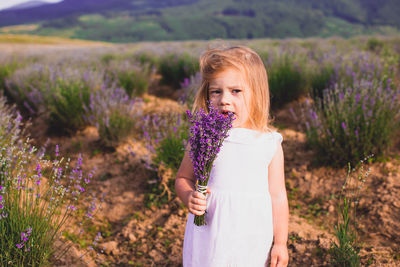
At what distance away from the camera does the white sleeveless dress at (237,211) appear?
142 centimetres

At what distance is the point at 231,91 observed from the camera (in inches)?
62.3

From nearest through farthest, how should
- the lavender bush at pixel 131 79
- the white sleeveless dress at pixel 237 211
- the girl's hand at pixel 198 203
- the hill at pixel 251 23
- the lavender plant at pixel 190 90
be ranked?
the girl's hand at pixel 198 203 < the white sleeveless dress at pixel 237 211 < the lavender plant at pixel 190 90 < the lavender bush at pixel 131 79 < the hill at pixel 251 23

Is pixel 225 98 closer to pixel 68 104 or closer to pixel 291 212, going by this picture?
pixel 291 212

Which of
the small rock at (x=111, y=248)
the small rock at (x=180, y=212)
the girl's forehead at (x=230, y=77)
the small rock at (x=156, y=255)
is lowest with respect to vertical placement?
the small rock at (x=156, y=255)

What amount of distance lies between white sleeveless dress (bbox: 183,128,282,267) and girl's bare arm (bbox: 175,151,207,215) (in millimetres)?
116

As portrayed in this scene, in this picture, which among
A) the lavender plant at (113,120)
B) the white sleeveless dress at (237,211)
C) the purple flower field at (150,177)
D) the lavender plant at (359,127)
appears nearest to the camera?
the white sleeveless dress at (237,211)

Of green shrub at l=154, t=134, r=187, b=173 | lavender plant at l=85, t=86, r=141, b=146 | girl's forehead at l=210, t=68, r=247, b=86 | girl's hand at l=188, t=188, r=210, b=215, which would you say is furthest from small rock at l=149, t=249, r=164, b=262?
lavender plant at l=85, t=86, r=141, b=146

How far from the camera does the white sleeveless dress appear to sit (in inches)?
55.7

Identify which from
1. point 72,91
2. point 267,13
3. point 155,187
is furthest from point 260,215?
point 267,13

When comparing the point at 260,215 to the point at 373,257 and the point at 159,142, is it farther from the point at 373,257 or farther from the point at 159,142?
the point at 159,142

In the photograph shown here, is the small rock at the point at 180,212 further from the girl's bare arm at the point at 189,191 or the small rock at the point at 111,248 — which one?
the girl's bare arm at the point at 189,191

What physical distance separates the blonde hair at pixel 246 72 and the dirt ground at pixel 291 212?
100 cm

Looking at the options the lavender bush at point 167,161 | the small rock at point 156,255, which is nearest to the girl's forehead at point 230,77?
the lavender bush at point 167,161

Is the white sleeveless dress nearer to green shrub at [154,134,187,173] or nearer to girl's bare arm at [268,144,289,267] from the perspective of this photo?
girl's bare arm at [268,144,289,267]
